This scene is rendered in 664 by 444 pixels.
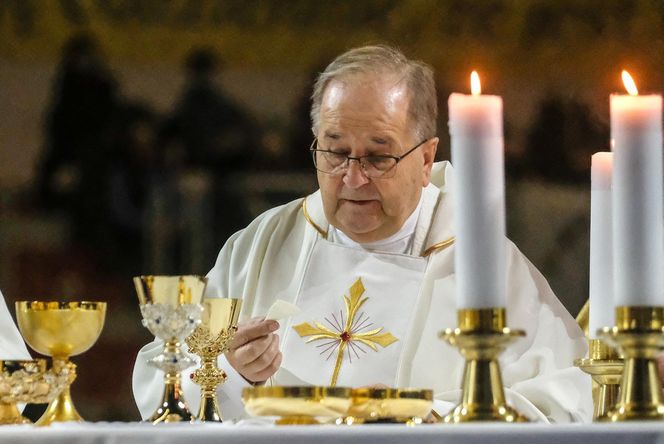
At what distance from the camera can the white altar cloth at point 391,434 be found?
5.53ft

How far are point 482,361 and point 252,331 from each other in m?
1.33

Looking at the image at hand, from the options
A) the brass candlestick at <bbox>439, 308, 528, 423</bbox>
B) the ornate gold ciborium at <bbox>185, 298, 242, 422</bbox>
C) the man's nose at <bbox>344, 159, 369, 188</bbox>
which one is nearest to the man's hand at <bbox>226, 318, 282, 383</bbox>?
the ornate gold ciborium at <bbox>185, 298, 242, 422</bbox>

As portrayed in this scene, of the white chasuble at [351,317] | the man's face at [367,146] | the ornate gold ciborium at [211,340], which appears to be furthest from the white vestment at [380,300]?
the ornate gold ciborium at [211,340]

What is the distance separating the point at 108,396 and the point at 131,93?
130 centimetres

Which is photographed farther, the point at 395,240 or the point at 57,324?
the point at 395,240

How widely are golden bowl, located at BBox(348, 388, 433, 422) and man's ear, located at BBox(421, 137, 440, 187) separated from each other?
2.00m

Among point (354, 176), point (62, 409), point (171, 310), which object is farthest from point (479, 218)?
point (354, 176)

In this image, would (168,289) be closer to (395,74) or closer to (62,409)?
(62,409)

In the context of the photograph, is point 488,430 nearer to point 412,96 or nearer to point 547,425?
point 547,425

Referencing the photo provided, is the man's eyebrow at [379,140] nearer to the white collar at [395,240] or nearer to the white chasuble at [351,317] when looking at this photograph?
the white collar at [395,240]

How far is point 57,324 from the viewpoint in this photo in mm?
2365

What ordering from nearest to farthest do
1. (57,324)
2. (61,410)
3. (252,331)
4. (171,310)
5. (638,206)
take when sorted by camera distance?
(638,206) → (171,310) → (57,324) → (61,410) → (252,331)

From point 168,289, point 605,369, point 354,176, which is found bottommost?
point 605,369

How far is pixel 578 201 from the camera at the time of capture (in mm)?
5766
